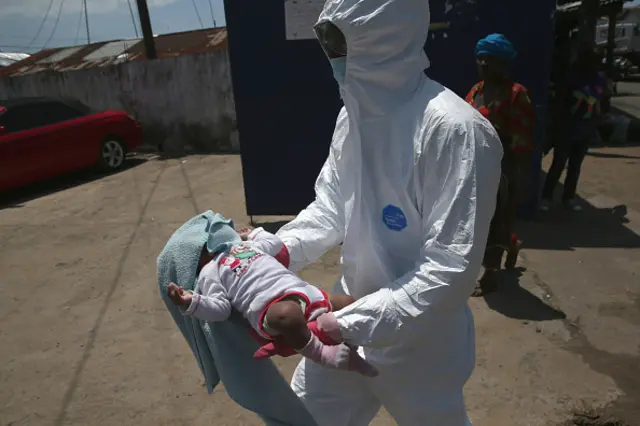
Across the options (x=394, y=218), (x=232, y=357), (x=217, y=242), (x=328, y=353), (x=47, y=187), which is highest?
(x=394, y=218)

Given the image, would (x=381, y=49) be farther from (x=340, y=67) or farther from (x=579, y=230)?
(x=579, y=230)

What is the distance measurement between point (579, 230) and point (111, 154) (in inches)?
293

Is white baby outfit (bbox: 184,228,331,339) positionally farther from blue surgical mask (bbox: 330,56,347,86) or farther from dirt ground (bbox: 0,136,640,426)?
dirt ground (bbox: 0,136,640,426)

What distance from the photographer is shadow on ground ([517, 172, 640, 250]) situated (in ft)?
16.0

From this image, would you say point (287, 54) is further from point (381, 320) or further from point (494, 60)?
point (381, 320)

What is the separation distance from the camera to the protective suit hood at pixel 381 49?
136 centimetres

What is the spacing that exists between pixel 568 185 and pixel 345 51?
495cm

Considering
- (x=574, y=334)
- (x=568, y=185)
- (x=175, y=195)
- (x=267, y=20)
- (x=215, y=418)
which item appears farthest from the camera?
(x=175, y=195)

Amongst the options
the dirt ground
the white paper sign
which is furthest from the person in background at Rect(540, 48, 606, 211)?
the white paper sign

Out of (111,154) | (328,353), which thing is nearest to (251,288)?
(328,353)

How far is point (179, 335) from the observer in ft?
12.1

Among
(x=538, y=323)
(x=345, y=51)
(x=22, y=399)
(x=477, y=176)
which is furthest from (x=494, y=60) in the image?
(x=22, y=399)

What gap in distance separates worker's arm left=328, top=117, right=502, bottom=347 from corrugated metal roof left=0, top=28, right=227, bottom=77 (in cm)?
1095

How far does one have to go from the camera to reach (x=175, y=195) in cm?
722
